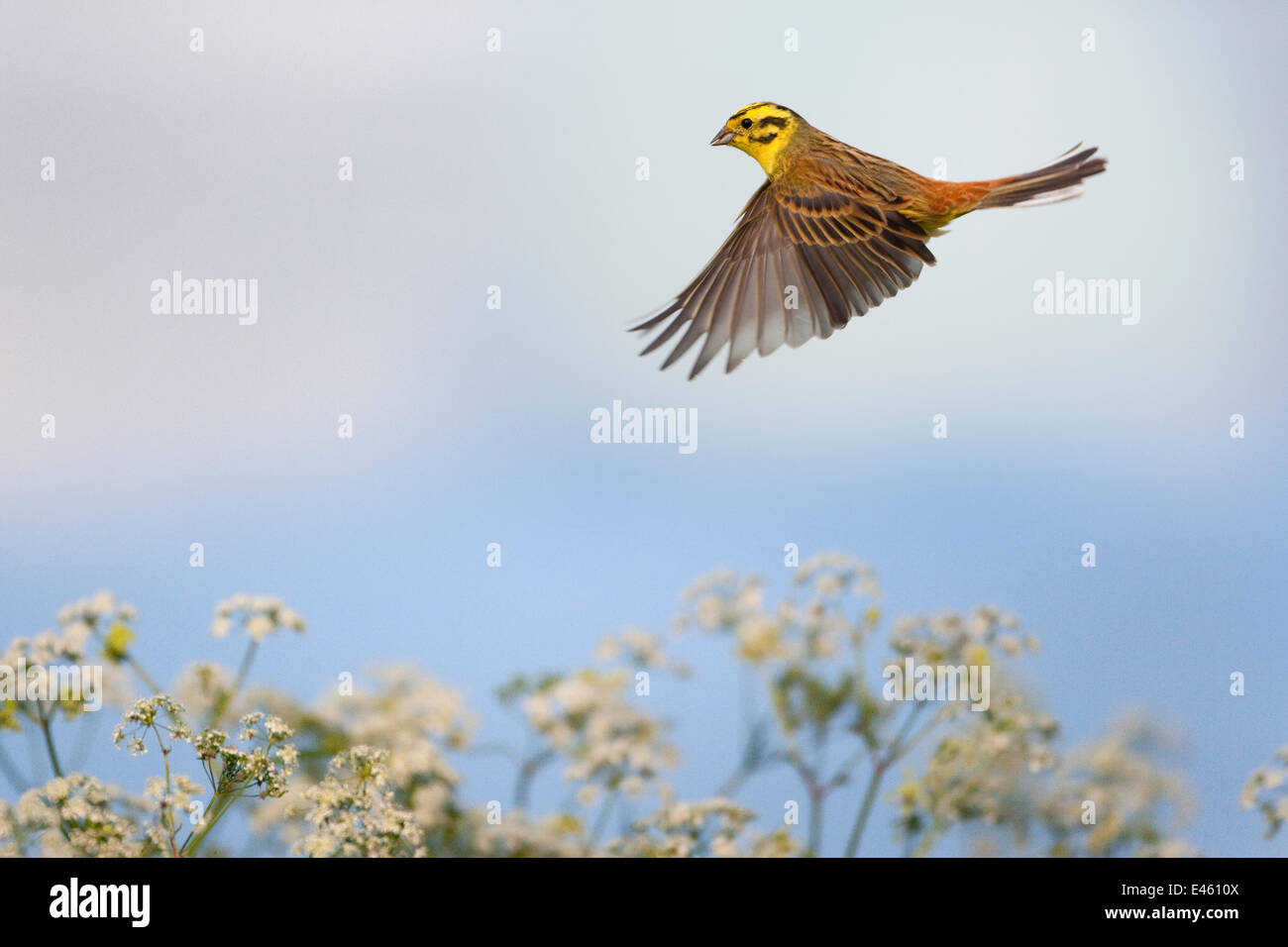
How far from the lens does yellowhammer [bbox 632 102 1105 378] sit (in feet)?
6.05

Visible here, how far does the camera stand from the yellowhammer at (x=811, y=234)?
1844mm

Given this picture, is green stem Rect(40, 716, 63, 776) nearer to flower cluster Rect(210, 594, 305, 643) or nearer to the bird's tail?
flower cluster Rect(210, 594, 305, 643)

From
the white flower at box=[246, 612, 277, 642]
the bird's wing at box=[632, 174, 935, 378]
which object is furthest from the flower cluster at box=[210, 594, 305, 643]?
the bird's wing at box=[632, 174, 935, 378]

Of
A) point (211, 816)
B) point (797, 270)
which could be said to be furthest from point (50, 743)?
point (797, 270)

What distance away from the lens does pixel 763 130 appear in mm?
1895

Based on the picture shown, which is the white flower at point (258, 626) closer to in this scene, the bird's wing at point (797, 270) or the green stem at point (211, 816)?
the green stem at point (211, 816)

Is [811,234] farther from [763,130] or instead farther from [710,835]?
[710,835]

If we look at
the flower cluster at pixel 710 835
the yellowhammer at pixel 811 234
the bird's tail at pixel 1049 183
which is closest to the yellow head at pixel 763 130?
the yellowhammer at pixel 811 234

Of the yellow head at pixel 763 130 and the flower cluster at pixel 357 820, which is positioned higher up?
the yellow head at pixel 763 130
